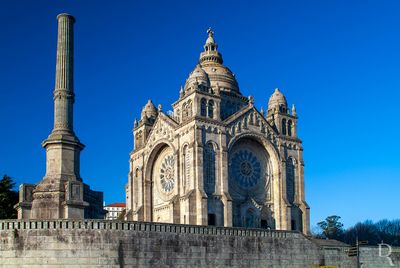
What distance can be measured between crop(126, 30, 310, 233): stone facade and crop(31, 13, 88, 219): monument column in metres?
16.2

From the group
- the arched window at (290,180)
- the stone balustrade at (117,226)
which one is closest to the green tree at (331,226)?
the arched window at (290,180)

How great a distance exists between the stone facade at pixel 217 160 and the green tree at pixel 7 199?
14.3m

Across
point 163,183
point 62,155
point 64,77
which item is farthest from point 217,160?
point 62,155

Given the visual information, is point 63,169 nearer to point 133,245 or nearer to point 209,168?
point 133,245

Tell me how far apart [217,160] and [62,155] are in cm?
2020

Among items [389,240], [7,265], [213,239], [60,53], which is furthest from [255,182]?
[389,240]

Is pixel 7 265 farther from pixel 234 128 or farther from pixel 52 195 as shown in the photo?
pixel 234 128

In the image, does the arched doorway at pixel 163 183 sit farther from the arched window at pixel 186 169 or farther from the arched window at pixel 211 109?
the arched window at pixel 211 109

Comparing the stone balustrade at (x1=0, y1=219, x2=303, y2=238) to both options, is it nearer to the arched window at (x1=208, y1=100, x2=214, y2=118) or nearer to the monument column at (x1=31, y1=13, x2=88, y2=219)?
the monument column at (x1=31, y1=13, x2=88, y2=219)

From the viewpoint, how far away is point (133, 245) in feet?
123

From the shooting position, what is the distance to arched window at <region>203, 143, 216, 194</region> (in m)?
57.5

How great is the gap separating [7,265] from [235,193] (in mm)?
30310

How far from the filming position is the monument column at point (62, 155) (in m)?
41.1

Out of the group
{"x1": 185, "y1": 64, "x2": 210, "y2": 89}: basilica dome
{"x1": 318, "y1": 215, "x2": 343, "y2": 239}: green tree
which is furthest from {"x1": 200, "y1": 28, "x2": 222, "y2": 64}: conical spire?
{"x1": 318, "y1": 215, "x2": 343, "y2": 239}: green tree
